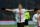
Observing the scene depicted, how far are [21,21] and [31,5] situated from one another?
6.94 m

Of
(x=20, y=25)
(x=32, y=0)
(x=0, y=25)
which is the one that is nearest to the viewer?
(x=20, y=25)

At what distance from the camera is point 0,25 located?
13109 mm

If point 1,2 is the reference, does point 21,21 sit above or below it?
below

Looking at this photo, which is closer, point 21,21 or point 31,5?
point 21,21

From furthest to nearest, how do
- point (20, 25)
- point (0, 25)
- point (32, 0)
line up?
point (32, 0) < point (0, 25) < point (20, 25)

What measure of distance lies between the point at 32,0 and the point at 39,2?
0.61m

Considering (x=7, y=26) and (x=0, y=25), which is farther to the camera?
(x=0, y=25)

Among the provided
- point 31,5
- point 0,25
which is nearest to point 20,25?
point 0,25

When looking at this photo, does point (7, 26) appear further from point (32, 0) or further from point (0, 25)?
point (32, 0)

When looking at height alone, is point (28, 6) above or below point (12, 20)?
above

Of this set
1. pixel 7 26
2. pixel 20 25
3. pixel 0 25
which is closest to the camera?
pixel 20 25

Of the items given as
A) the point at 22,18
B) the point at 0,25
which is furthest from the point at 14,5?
the point at 22,18

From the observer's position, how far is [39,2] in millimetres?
14094

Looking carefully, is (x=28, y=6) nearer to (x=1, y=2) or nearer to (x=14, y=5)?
(x=14, y=5)
